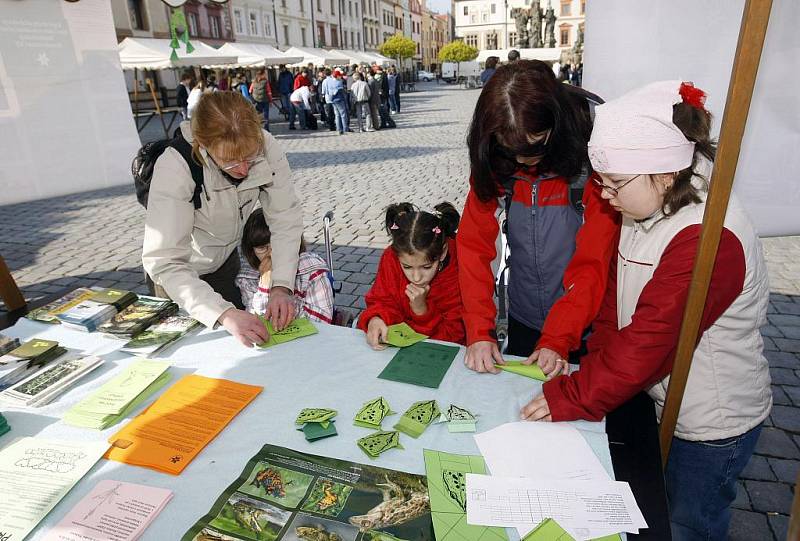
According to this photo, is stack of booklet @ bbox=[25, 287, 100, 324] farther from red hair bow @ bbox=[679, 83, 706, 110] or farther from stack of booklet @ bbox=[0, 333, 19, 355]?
red hair bow @ bbox=[679, 83, 706, 110]

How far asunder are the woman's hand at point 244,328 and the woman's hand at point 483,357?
28.7 inches

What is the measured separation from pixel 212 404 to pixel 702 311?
133cm

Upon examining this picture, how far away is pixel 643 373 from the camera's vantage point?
1.34 meters

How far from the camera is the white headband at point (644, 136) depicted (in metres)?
1.22

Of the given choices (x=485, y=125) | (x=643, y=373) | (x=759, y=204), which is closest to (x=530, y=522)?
(x=643, y=373)

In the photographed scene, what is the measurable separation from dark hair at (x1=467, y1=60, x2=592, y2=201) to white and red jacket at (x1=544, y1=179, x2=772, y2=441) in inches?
12.9

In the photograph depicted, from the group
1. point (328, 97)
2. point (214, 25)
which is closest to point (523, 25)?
point (214, 25)

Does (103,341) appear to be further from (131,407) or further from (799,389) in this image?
(799,389)

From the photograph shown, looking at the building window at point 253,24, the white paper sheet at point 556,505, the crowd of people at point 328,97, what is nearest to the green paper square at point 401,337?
the white paper sheet at point 556,505

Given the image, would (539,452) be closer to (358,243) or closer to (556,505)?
(556,505)

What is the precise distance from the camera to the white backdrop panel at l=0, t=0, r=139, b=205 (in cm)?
243

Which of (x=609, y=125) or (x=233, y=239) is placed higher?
(x=609, y=125)

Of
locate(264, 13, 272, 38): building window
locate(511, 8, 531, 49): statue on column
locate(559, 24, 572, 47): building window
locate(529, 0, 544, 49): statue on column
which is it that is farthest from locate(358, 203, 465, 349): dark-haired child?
locate(559, 24, 572, 47): building window

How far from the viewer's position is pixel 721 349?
1370 mm
